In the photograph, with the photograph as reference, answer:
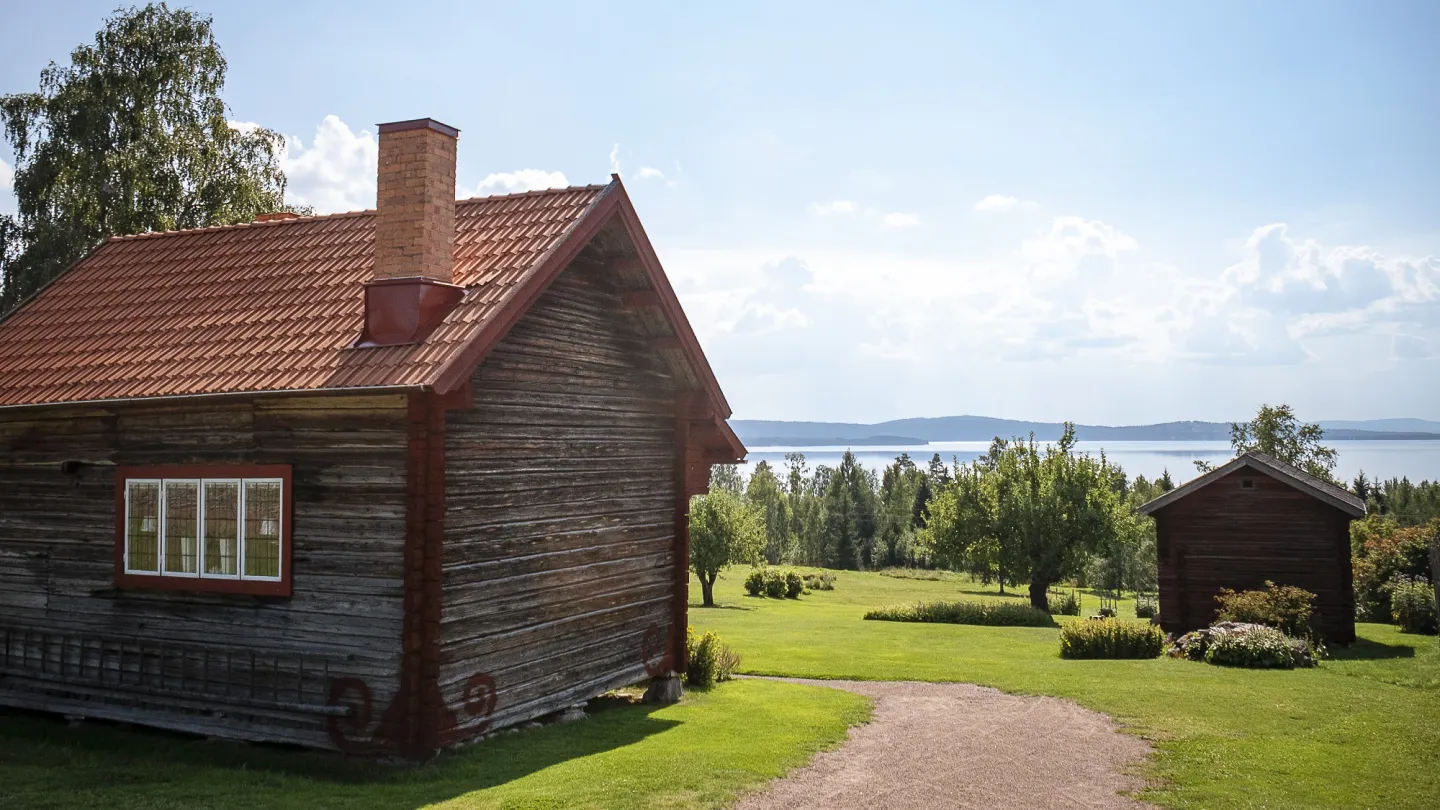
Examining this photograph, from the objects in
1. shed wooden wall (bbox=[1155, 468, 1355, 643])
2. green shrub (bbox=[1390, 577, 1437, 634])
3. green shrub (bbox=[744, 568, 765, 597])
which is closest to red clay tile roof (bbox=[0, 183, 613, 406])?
shed wooden wall (bbox=[1155, 468, 1355, 643])

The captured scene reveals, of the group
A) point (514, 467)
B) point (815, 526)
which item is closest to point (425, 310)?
point (514, 467)

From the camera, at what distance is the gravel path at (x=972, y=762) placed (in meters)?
12.8

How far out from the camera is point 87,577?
1519 centimetres

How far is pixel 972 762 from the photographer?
14914 millimetres

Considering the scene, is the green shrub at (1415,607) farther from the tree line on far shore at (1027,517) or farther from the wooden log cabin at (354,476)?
the wooden log cabin at (354,476)

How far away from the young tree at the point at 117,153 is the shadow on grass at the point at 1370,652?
118ft

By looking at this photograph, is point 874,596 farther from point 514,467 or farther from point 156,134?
point 514,467

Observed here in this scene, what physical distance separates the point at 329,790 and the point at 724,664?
416 inches

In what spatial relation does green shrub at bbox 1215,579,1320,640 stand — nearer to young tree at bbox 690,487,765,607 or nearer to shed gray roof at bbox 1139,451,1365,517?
shed gray roof at bbox 1139,451,1365,517

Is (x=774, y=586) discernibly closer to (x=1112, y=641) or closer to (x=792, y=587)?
(x=792, y=587)

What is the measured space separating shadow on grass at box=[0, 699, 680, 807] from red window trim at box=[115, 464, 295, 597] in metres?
2.11

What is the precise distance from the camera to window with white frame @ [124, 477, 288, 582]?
542 inches

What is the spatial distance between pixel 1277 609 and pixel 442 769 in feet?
79.9

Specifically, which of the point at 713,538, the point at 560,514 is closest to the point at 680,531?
the point at 560,514
